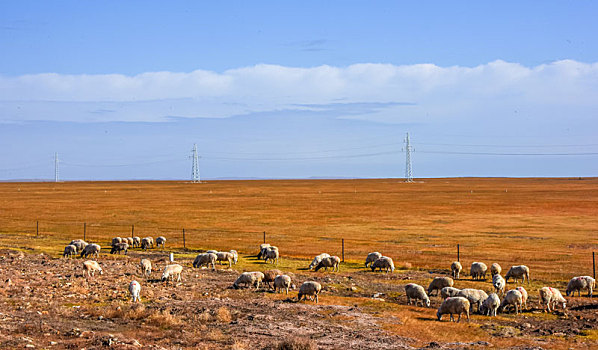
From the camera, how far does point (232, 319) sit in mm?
21344

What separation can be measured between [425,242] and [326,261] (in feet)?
62.5

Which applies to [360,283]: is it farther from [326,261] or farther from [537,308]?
[537,308]

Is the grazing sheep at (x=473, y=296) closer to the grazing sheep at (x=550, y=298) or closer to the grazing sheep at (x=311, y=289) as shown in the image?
the grazing sheep at (x=550, y=298)

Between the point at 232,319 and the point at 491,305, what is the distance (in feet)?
34.4

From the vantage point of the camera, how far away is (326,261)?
34.2 m

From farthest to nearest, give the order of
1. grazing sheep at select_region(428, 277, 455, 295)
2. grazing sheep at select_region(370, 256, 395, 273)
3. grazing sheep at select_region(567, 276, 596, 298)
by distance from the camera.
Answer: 1. grazing sheep at select_region(370, 256, 395, 273)
2. grazing sheep at select_region(428, 277, 455, 295)
3. grazing sheep at select_region(567, 276, 596, 298)

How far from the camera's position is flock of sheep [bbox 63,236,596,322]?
23078 millimetres

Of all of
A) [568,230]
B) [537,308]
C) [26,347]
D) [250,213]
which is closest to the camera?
[26,347]

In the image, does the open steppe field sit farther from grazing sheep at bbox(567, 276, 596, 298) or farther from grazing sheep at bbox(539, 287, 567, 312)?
grazing sheep at bbox(567, 276, 596, 298)

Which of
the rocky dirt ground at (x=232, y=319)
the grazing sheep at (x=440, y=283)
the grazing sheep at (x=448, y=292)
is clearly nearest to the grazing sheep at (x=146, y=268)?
the rocky dirt ground at (x=232, y=319)

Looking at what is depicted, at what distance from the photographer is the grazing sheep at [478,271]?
31.5 meters

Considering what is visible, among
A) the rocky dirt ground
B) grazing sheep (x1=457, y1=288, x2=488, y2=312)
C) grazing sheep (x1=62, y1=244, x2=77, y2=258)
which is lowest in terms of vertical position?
the rocky dirt ground

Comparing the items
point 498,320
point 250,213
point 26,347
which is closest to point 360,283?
point 498,320

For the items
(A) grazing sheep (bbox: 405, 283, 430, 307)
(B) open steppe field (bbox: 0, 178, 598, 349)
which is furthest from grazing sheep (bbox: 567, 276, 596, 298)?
(A) grazing sheep (bbox: 405, 283, 430, 307)
